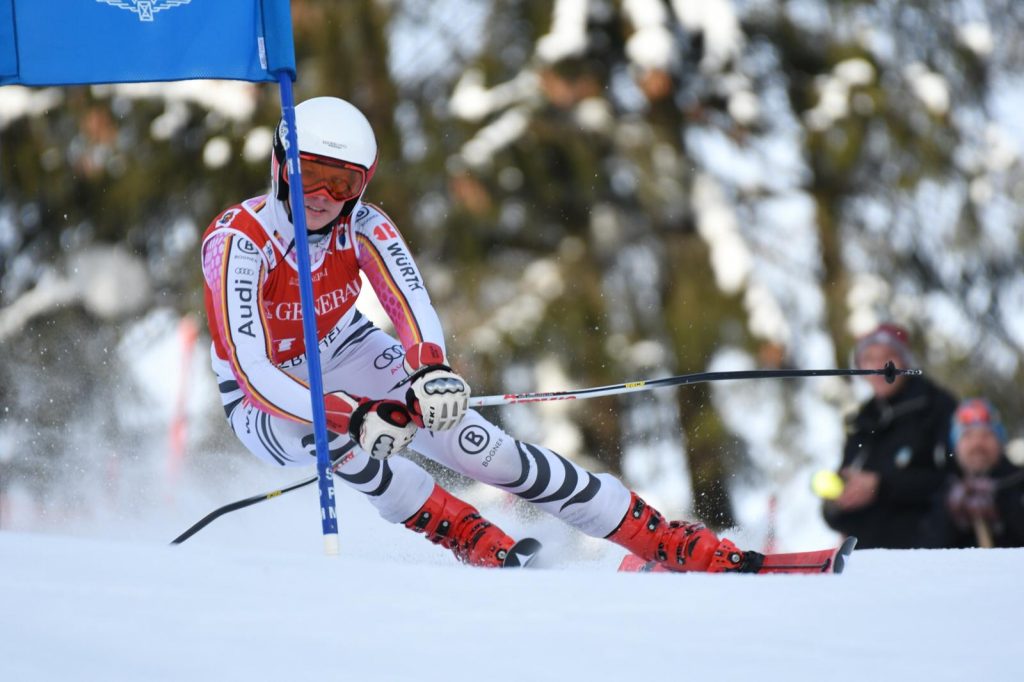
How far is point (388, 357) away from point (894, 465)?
1790mm

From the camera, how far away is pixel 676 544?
4.34 meters

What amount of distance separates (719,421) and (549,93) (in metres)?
2.61

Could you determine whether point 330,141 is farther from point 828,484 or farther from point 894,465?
point 894,465

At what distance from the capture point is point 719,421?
9555mm

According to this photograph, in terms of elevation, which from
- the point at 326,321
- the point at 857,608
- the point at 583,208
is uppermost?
the point at 583,208

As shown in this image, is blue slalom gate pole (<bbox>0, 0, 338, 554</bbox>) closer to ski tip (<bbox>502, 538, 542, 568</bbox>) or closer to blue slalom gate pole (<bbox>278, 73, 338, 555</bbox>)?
blue slalom gate pole (<bbox>278, 73, 338, 555</bbox>)

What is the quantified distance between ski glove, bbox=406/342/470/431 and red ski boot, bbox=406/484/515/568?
61cm

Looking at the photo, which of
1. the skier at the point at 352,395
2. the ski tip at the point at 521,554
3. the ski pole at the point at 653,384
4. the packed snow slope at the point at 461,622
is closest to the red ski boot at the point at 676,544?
the skier at the point at 352,395

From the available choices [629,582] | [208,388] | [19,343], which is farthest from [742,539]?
[19,343]

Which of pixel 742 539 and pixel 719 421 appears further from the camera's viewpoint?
pixel 719 421

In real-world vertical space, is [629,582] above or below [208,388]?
below

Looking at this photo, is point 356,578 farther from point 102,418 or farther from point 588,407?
point 102,418

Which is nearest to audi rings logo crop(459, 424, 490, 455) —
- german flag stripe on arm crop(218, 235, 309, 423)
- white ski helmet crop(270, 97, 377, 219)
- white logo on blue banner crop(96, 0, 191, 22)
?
german flag stripe on arm crop(218, 235, 309, 423)

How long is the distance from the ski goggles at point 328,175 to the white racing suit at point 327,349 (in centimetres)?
→ 13
